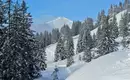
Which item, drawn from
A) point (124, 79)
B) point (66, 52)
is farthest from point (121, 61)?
point (66, 52)

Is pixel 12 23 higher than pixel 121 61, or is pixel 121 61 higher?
pixel 12 23

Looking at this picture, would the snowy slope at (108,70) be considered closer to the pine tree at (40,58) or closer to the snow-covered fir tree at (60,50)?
A: the pine tree at (40,58)

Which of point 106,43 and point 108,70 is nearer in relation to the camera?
point 108,70

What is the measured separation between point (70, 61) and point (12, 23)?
4989 cm

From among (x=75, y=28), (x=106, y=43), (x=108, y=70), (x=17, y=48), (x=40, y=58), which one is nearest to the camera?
(x=108, y=70)

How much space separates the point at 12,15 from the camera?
2869 cm

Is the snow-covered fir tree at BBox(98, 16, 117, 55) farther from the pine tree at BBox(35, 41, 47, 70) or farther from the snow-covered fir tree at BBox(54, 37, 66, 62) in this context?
the snow-covered fir tree at BBox(54, 37, 66, 62)

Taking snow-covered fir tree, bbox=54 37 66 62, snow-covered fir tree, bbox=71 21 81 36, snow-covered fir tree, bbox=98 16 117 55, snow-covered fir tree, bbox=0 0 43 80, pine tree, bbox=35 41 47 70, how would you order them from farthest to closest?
snow-covered fir tree, bbox=71 21 81 36, snow-covered fir tree, bbox=54 37 66 62, snow-covered fir tree, bbox=98 16 117 55, pine tree, bbox=35 41 47 70, snow-covered fir tree, bbox=0 0 43 80

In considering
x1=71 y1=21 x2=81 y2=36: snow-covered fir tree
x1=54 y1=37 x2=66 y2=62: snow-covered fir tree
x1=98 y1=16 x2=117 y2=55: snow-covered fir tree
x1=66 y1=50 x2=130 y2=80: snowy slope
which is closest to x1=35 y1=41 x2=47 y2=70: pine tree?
x1=98 y1=16 x2=117 y2=55: snow-covered fir tree

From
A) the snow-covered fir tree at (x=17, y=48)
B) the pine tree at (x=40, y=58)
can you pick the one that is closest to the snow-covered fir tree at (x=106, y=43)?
the pine tree at (x=40, y=58)

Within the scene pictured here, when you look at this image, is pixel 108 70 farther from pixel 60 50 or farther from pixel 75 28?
pixel 75 28

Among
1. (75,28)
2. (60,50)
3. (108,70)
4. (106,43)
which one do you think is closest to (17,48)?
(108,70)

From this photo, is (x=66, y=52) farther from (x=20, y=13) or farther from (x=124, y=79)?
(x=124, y=79)

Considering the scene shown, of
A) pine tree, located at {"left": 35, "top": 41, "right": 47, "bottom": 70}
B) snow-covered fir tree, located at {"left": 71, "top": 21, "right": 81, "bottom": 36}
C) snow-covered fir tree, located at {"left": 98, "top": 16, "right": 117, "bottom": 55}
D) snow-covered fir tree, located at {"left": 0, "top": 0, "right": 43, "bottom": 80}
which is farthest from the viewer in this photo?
snow-covered fir tree, located at {"left": 71, "top": 21, "right": 81, "bottom": 36}
